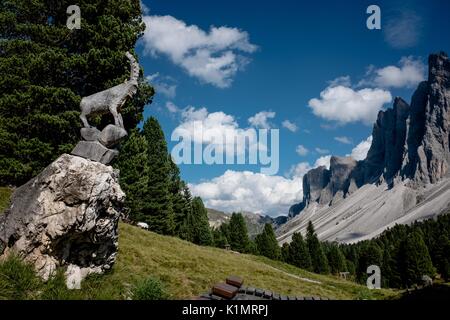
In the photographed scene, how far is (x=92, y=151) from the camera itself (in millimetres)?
16219

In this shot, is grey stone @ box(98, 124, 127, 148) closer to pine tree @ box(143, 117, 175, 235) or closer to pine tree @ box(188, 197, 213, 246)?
pine tree @ box(143, 117, 175, 235)

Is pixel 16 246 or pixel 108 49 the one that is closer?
pixel 16 246

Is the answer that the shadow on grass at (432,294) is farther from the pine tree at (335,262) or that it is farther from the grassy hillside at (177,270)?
the pine tree at (335,262)

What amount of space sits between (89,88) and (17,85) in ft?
14.9

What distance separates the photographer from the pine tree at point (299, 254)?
88.8 m

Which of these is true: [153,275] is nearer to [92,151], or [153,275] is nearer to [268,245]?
[92,151]

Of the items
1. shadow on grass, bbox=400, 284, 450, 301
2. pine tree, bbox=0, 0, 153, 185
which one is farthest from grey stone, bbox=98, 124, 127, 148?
shadow on grass, bbox=400, 284, 450, 301

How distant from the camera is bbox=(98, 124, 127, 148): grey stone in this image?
1697cm

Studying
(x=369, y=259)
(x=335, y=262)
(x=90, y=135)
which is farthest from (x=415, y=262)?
(x=90, y=135)
